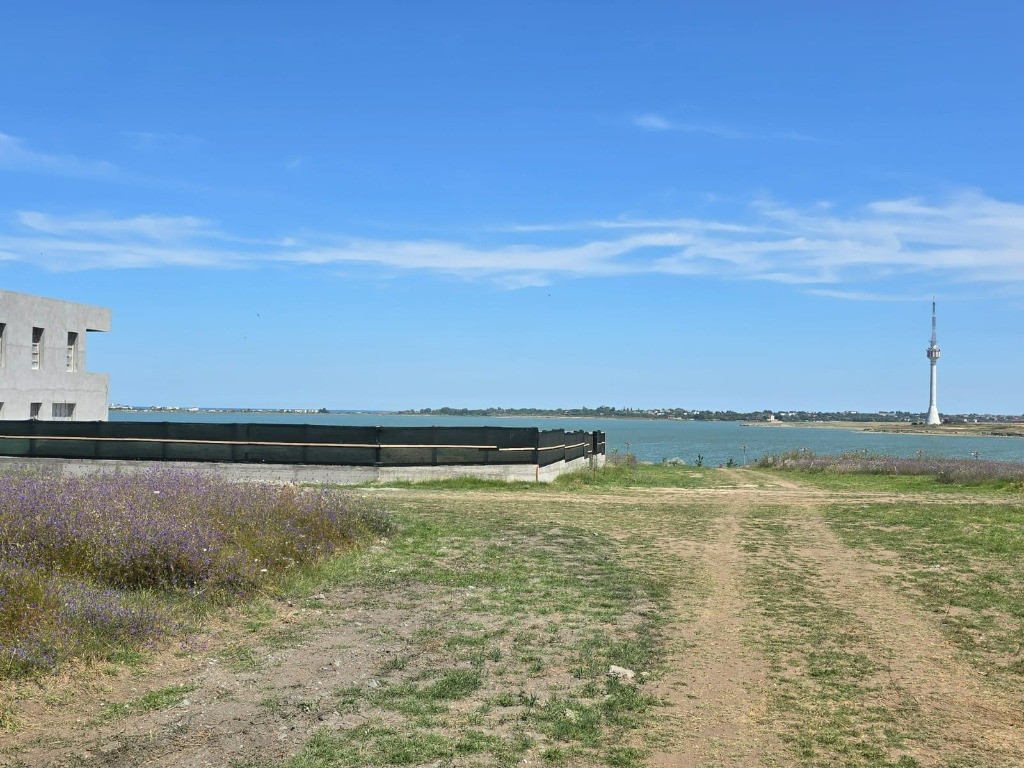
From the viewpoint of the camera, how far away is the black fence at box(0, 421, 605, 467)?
28.5 m

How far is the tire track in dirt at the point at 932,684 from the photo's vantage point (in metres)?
6.21

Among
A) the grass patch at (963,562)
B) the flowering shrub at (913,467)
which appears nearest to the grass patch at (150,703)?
the grass patch at (963,562)

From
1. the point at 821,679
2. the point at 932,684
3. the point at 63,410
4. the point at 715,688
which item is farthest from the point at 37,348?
the point at 932,684

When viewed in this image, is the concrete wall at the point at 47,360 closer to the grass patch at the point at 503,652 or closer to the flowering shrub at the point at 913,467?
the grass patch at the point at 503,652

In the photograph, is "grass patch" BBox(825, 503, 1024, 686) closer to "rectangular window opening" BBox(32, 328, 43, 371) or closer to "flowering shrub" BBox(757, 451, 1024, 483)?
"flowering shrub" BBox(757, 451, 1024, 483)

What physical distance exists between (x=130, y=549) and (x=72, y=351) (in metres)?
40.6

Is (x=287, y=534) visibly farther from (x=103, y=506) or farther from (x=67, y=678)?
(x=67, y=678)

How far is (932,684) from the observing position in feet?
25.3

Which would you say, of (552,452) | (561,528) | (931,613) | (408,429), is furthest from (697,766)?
(552,452)

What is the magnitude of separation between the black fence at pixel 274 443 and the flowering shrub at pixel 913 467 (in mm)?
17521

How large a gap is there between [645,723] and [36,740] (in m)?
4.29

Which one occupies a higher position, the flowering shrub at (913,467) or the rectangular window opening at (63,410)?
the rectangular window opening at (63,410)

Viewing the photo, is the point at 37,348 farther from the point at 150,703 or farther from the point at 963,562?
the point at 963,562

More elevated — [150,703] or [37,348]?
[37,348]
